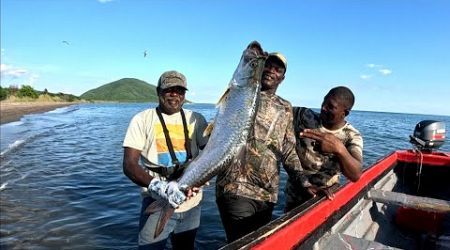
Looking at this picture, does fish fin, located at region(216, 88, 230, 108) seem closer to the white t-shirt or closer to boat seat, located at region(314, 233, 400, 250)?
the white t-shirt

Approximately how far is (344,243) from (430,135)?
5.30 metres

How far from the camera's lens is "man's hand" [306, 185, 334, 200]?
4.23m

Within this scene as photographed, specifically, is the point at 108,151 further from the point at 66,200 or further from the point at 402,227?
the point at 402,227

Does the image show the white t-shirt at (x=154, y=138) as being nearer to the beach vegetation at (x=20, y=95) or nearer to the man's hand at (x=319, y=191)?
the man's hand at (x=319, y=191)

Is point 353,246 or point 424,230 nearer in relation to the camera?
point 353,246

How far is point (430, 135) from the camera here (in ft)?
26.1

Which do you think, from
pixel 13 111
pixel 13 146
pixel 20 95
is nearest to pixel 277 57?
pixel 13 146

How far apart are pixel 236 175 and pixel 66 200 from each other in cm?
750

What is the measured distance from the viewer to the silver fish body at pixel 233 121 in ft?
10.8

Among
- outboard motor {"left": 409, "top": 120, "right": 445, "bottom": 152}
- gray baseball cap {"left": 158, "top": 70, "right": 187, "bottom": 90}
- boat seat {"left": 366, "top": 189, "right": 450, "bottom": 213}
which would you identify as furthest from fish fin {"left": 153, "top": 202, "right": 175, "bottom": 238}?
outboard motor {"left": 409, "top": 120, "right": 445, "bottom": 152}

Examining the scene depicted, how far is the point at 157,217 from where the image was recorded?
148 inches

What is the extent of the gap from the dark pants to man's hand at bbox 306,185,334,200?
51cm

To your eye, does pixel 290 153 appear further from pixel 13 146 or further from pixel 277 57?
pixel 13 146

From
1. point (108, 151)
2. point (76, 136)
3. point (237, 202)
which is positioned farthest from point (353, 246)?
point (76, 136)
